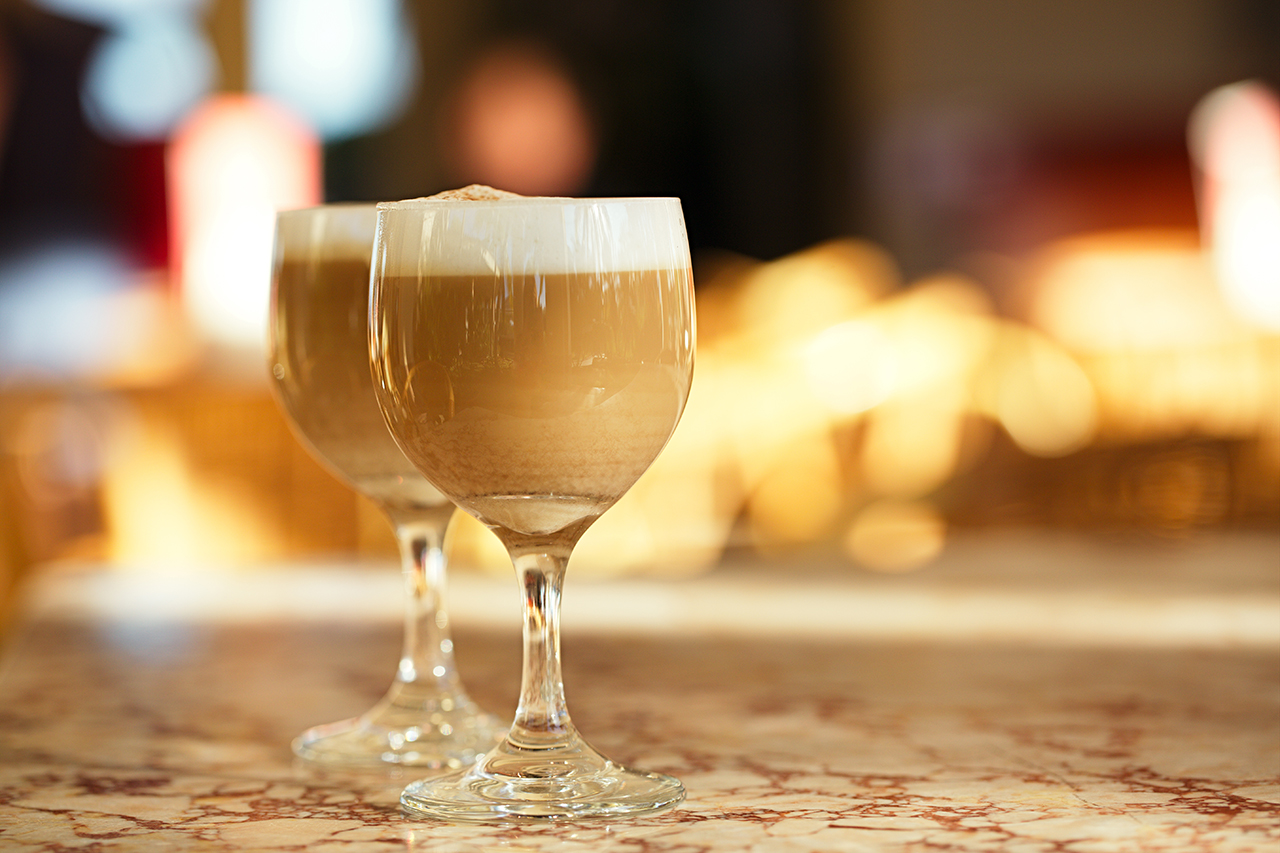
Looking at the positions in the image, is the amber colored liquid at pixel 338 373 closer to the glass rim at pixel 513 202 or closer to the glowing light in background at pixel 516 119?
the glass rim at pixel 513 202

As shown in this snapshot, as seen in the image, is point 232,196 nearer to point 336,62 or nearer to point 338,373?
point 336,62

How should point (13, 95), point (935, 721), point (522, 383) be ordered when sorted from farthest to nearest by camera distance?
point (13, 95) → point (935, 721) → point (522, 383)

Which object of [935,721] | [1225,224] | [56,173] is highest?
[56,173]

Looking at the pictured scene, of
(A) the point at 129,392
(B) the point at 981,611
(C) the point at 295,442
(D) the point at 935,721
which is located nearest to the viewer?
(D) the point at 935,721

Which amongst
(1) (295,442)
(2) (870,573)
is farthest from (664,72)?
(2) (870,573)

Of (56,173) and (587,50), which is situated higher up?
(587,50)

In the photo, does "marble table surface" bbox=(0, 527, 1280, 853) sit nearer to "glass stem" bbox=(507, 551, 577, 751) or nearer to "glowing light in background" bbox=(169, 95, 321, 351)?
"glass stem" bbox=(507, 551, 577, 751)

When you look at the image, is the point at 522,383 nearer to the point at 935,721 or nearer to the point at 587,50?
the point at 935,721

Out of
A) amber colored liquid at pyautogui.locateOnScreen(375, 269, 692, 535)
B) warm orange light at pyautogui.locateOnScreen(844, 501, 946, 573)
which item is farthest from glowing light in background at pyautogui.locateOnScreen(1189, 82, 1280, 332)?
amber colored liquid at pyautogui.locateOnScreen(375, 269, 692, 535)
